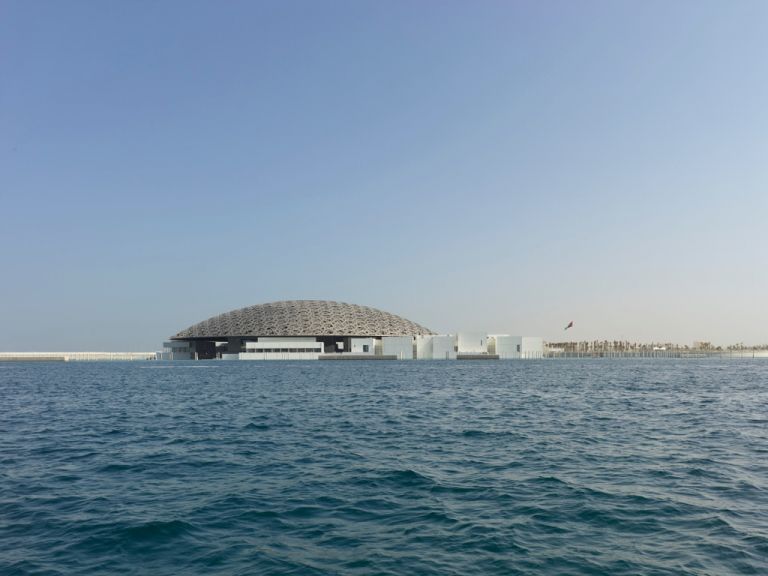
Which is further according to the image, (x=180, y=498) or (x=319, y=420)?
(x=319, y=420)

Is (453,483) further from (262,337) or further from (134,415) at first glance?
(262,337)

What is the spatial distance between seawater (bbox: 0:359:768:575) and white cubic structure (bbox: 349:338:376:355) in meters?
148

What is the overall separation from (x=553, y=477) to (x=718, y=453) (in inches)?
321

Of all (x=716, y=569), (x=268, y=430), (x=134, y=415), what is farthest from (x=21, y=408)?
(x=716, y=569)

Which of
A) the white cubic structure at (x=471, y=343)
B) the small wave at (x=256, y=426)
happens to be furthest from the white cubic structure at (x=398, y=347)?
the small wave at (x=256, y=426)

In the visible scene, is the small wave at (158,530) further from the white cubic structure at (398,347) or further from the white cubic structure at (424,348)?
the white cubic structure at (424,348)

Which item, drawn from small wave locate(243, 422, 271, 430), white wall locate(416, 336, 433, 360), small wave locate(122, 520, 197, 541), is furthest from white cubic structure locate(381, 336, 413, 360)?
small wave locate(122, 520, 197, 541)

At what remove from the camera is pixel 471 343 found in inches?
7111

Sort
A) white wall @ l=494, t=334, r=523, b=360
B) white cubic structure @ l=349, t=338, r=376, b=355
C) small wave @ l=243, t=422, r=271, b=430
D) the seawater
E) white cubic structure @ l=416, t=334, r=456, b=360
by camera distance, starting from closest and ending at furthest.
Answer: the seawater
small wave @ l=243, t=422, r=271, b=430
white cubic structure @ l=416, t=334, r=456, b=360
white cubic structure @ l=349, t=338, r=376, b=355
white wall @ l=494, t=334, r=523, b=360

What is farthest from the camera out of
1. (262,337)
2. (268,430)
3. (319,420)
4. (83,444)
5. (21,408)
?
(262,337)

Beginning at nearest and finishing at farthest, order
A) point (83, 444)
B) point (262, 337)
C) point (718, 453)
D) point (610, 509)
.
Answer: point (610, 509) < point (718, 453) < point (83, 444) < point (262, 337)

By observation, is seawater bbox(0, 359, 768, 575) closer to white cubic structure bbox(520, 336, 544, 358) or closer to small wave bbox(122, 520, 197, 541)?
small wave bbox(122, 520, 197, 541)

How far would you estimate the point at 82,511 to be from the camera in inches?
575

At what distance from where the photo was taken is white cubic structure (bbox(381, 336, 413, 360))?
180 metres
